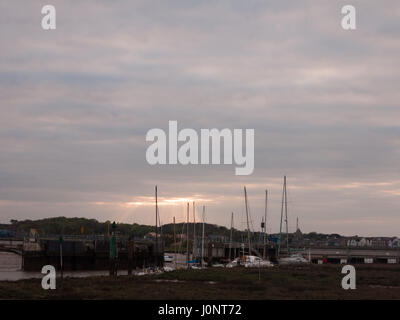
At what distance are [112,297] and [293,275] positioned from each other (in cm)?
3467

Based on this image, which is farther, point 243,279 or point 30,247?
point 30,247

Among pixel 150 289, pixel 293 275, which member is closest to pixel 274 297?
pixel 150 289

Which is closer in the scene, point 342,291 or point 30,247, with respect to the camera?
point 342,291

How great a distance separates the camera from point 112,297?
1695 inches

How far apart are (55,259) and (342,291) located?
8154 centimetres

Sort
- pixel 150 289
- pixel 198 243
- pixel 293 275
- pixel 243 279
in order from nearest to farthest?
1. pixel 150 289
2. pixel 243 279
3. pixel 293 275
4. pixel 198 243

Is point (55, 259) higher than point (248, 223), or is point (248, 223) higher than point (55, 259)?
point (248, 223)
